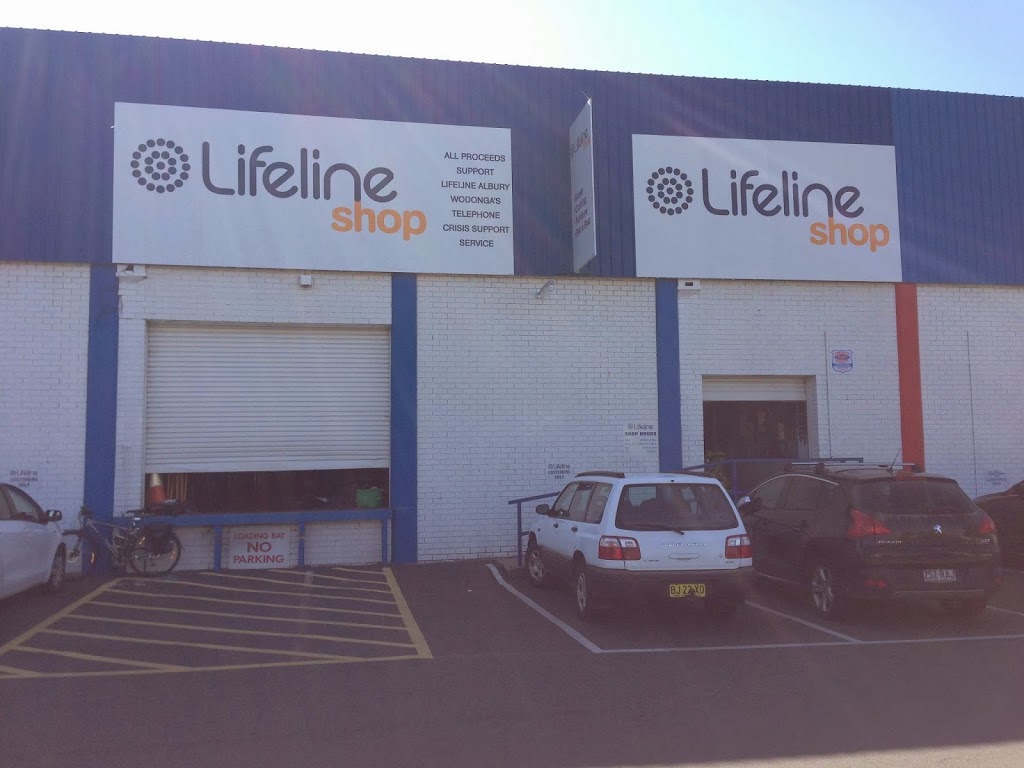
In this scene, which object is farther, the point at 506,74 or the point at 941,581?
the point at 506,74

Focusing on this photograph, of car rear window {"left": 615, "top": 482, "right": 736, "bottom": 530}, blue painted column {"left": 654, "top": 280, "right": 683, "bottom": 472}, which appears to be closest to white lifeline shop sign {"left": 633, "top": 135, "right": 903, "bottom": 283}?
blue painted column {"left": 654, "top": 280, "right": 683, "bottom": 472}

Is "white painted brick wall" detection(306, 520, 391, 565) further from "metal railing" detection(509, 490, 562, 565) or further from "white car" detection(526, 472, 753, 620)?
"white car" detection(526, 472, 753, 620)

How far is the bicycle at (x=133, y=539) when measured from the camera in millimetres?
13062

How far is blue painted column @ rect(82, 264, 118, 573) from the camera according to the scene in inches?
529

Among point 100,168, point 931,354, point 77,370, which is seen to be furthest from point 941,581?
point 100,168

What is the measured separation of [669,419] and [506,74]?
6792mm

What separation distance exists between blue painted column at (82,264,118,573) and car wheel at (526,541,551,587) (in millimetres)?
6527

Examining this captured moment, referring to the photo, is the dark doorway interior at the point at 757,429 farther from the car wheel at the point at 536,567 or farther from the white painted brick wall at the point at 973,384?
the car wheel at the point at 536,567

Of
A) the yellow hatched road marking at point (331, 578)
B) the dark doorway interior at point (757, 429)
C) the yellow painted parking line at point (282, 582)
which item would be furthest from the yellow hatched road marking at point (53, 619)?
the dark doorway interior at point (757, 429)

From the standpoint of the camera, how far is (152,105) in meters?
14.1

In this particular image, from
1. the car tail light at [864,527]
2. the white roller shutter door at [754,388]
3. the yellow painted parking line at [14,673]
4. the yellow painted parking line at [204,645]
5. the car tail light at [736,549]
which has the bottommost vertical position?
the yellow painted parking line at [204,645]

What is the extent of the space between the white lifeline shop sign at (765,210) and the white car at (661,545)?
22.1 ft

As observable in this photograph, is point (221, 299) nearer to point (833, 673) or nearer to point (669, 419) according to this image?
point (669, 419)

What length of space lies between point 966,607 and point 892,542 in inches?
68.9
